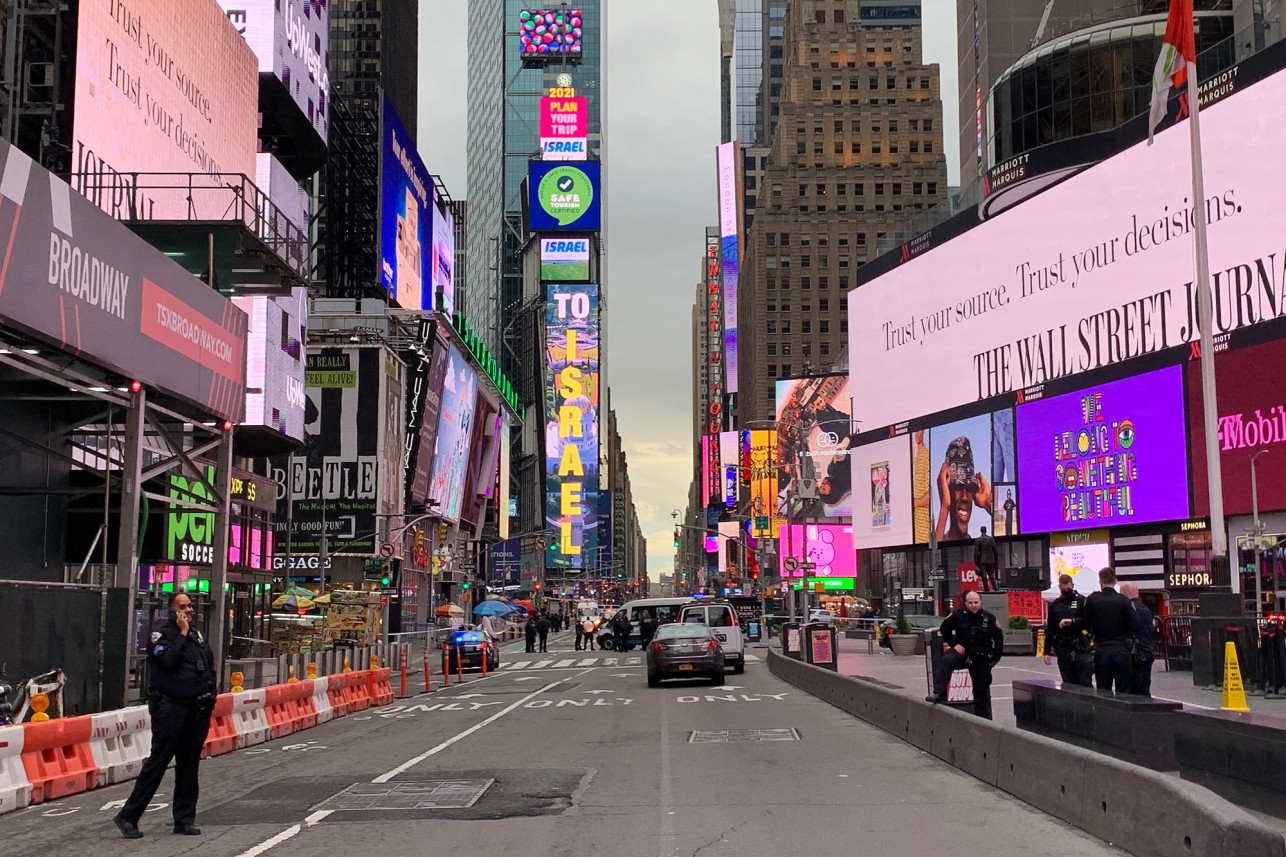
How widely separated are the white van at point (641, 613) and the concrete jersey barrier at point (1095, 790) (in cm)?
4065

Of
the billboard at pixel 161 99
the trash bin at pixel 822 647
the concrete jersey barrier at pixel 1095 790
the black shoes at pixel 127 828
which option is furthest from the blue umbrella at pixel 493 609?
the black shoes at pixel 127 828

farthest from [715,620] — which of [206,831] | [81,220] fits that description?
[206,831]

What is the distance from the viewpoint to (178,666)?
10.7 meters

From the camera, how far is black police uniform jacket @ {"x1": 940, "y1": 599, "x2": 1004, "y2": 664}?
47.1 ft

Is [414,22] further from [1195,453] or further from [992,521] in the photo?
[1195,453]

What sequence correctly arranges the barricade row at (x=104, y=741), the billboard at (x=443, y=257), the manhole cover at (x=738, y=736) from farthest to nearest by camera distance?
the billboard at (x=443, y=257), the manhole cover at (x=738, y=736), the barricade row at (x=104, y=741)

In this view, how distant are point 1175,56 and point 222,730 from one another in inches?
795

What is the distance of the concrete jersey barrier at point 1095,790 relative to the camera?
7.21 m

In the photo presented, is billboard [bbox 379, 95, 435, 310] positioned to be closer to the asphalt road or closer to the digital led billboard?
the digital led billboard

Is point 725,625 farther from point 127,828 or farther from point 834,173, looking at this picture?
point 834,173

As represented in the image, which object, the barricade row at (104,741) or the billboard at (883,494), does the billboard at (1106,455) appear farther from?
the barricade row at (104,741)

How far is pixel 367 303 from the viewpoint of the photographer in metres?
78.9

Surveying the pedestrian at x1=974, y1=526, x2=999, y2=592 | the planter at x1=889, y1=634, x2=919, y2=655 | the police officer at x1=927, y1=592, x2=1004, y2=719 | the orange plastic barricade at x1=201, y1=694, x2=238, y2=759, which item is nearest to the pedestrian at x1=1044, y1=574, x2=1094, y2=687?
the police officer at x1=927, y1=592, x2=1004, y2=719

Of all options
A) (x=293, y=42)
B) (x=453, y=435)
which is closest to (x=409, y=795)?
(x=293, y=42)
